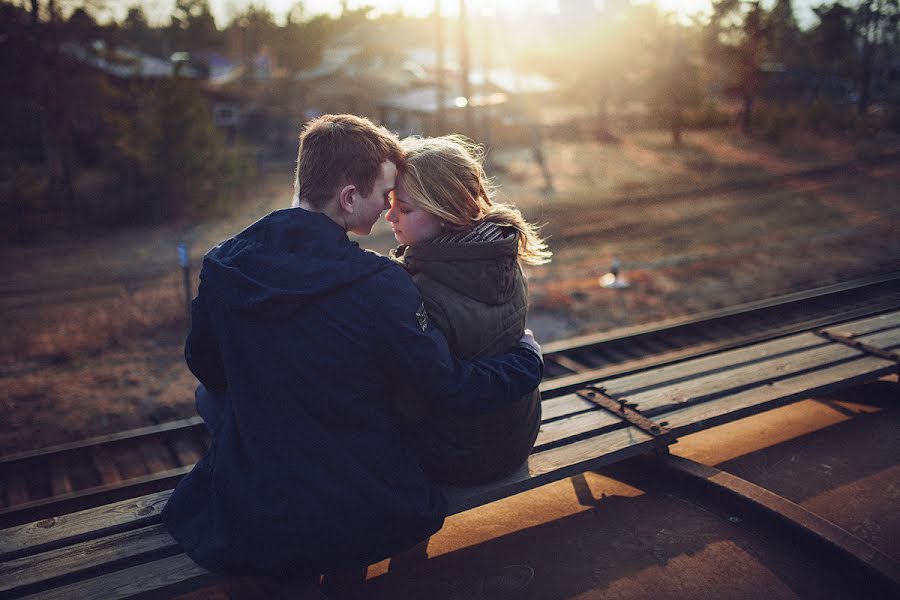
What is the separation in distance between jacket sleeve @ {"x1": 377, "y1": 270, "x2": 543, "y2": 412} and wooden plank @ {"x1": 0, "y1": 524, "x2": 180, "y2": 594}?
119 centimetres

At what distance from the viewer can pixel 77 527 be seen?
9.93 ft

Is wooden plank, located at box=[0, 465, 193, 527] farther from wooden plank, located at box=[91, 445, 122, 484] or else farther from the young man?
the young man

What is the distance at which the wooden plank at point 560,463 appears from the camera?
3.18m

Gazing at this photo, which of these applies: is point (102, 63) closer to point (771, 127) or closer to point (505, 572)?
point (771, 127)

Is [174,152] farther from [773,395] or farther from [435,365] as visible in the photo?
[435,365]

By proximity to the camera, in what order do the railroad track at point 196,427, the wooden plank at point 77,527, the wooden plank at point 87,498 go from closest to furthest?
the wooden plank at point 77,527 < the wooden plank at point 87,498 < the railroad track at point 196,427

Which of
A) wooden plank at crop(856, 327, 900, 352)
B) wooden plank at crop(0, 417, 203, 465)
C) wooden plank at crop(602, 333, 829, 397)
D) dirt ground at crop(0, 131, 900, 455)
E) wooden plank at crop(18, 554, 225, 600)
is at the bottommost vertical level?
dirt ground at crop(0, 131, 900, 455)

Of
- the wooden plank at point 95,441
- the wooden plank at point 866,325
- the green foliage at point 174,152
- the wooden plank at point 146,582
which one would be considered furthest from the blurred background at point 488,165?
the wooden plank at point 146,582

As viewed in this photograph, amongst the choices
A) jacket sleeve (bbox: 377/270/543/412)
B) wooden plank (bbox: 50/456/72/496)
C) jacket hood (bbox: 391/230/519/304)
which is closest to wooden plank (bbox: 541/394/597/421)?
jacket sleeve (bbox: 377/270/543/412)

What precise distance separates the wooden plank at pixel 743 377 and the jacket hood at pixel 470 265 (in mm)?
1636

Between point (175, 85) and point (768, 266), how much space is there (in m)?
13.7

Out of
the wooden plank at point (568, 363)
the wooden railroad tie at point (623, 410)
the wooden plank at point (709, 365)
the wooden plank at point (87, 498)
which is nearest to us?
the wooden railroad tie at point (623, 410)

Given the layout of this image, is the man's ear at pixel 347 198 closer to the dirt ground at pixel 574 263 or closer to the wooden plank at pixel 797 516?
the wooden plank at pixel 797 516

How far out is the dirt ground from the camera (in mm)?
8031
